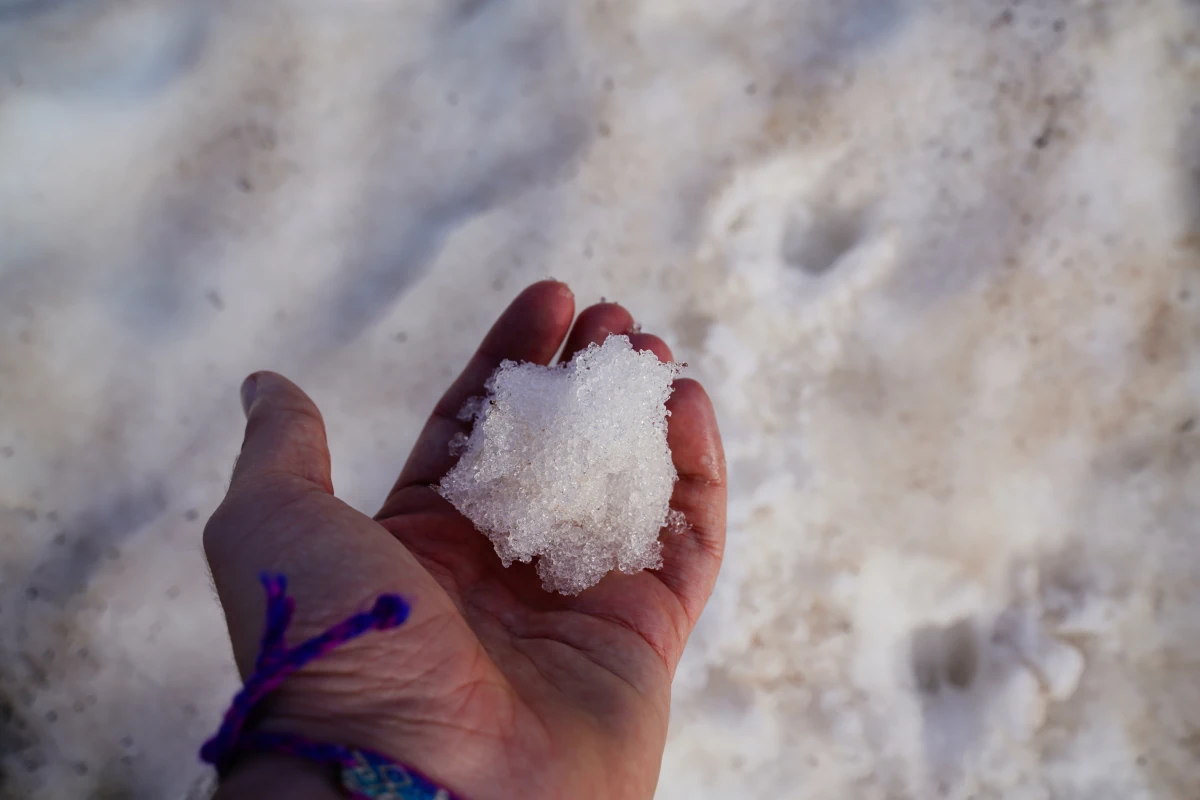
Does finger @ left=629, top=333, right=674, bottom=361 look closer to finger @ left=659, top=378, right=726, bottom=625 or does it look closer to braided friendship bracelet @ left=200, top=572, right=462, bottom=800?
finger @ left=659, top=378, right=726, bottom=625

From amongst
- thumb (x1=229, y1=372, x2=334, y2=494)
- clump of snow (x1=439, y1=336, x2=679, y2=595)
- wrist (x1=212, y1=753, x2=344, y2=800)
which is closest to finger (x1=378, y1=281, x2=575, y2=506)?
clump of snow (x1=439, y1=336, x2=679, y2=595)

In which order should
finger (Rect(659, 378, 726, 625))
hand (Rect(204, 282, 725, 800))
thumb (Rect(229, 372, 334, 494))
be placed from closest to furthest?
hand (Rect(204, 282, 725, 800)) < thumb (Rect(229, 372, 334, 494)) < finger (Rect(659, 378, 726, 625))

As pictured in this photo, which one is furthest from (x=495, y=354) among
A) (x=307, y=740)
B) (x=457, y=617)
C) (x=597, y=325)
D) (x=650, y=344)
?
(x=307, y=740)

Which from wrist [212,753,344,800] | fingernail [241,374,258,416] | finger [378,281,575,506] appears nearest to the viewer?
wrist [212,753,344,800]

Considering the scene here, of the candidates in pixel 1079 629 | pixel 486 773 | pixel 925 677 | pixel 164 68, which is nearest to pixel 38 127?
pixel 164 68

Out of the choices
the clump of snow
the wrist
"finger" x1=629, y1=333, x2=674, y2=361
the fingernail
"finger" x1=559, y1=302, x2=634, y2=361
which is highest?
"finger" x1=559, y1=302, x2=634, y2=361

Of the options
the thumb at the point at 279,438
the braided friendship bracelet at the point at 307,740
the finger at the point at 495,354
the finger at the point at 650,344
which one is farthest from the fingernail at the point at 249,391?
the finger at the point at 650,344

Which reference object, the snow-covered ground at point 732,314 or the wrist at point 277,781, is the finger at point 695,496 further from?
the wrist at point 277,781

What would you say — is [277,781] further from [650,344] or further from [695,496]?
[650,344]

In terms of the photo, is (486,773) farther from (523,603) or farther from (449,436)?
(449,436)
